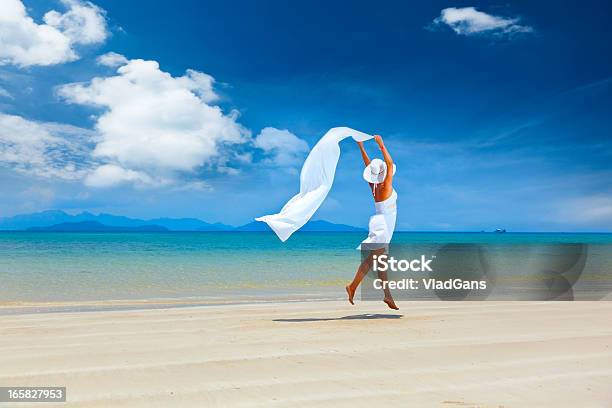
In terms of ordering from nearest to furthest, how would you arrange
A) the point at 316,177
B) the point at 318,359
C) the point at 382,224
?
the point at 318,359
the point at 382,224
the point at 316,177

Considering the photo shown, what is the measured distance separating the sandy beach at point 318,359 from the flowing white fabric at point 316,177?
5.43 feet

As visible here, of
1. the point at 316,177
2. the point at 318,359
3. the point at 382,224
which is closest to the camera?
the point at 318,359

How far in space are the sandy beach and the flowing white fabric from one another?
1.66m

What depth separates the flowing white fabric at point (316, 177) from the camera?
902cm

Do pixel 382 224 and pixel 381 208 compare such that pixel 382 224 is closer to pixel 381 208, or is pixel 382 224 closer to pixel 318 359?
pixel 381 208

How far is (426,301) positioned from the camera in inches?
465

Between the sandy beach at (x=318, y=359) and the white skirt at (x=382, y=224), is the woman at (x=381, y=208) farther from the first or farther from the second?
the sandy beach at (x=318, y=359)

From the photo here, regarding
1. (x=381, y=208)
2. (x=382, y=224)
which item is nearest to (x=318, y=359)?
(x=382, y=224)

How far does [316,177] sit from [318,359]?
4079 mm

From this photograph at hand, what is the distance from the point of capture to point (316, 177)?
9.30 metres

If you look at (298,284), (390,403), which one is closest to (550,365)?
(390,403)

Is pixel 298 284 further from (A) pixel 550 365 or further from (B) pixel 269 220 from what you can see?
(A) pixel 550 365

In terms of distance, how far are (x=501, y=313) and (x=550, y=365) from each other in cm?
426

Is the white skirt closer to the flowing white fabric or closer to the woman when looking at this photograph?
the woman
